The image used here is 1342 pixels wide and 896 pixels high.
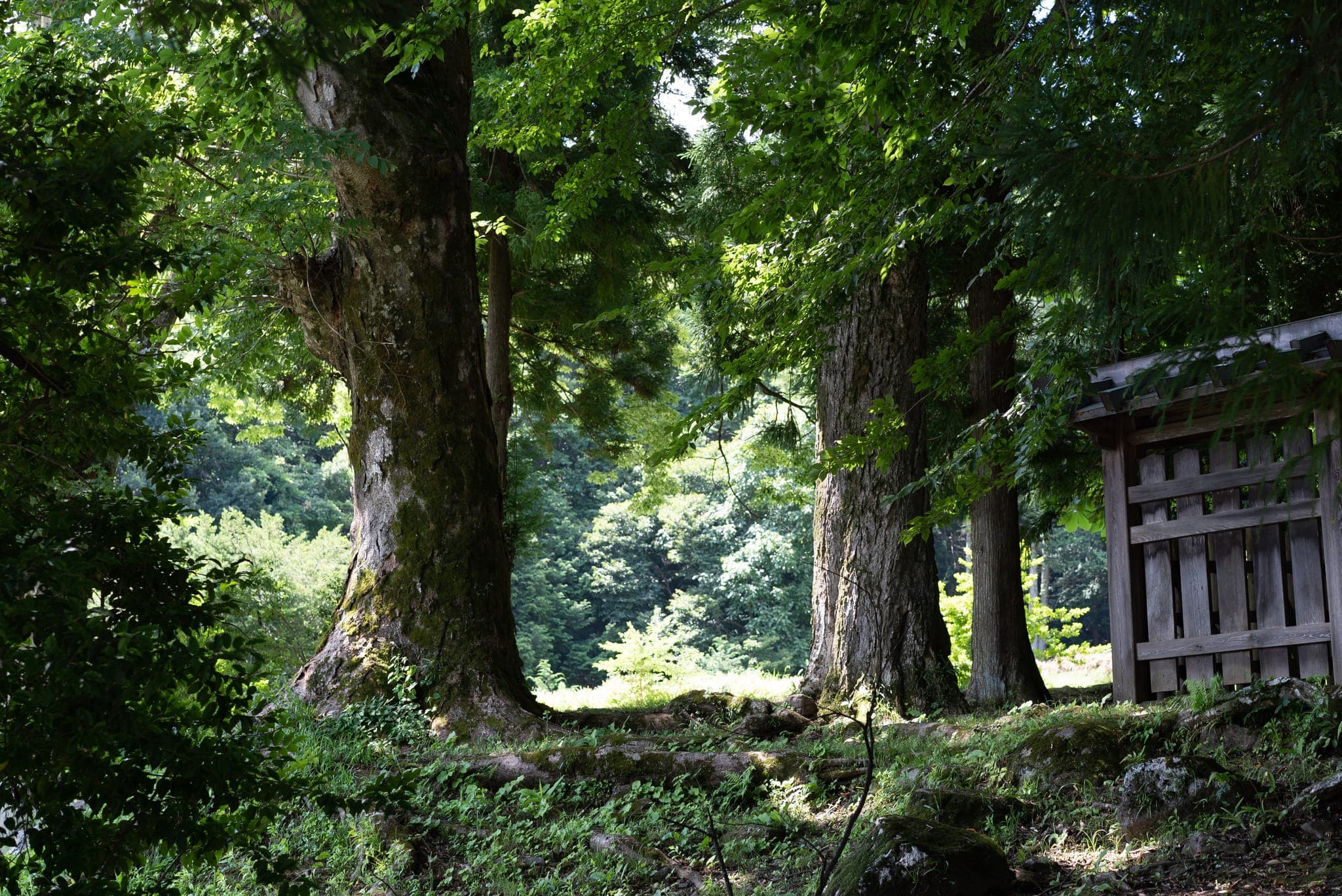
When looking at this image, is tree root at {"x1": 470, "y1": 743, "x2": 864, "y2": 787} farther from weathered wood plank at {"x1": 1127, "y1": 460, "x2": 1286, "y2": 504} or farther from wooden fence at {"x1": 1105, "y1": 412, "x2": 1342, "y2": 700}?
weathered wood plank at {"x1": 1127, "y1": 460, "x2": 1286, "y2": 504}

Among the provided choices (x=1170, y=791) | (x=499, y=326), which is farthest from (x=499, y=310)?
(x=1170, y=791)

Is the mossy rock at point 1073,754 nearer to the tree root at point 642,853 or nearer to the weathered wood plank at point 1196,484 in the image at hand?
the tree root at point 642,853

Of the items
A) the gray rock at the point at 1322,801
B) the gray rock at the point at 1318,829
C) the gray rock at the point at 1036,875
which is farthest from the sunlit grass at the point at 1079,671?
the gray rock at the point at 1036,875

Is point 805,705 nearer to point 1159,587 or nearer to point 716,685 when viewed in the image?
point 1159,587

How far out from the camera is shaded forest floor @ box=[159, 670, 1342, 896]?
420 centimetres

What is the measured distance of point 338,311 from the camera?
24.4ft

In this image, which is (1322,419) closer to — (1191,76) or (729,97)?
(1191,76)

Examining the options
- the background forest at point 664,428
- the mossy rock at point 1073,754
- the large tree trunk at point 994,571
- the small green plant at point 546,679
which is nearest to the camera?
the background forest at point 664,428

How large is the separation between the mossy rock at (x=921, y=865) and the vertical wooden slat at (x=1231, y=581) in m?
3.76

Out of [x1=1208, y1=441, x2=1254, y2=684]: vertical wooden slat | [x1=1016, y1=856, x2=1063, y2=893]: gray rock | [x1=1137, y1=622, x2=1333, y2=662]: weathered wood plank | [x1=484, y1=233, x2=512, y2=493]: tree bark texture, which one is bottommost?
[x1=1016, y1=856, x2=1063, y2=893]: gray rock

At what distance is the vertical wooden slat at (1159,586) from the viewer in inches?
287

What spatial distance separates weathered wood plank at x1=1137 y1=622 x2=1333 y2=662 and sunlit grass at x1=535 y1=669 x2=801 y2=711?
502 centimetres

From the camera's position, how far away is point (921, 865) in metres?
3.85

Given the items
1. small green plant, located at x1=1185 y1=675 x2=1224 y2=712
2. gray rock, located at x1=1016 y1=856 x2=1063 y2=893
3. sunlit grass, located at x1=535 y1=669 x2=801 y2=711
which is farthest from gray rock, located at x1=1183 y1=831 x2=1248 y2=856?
sunlit grass, located at x1=535 y1=669 x2=801 y2=711
